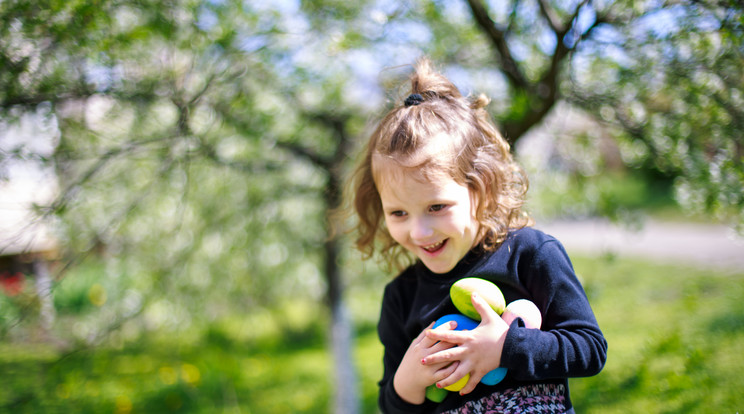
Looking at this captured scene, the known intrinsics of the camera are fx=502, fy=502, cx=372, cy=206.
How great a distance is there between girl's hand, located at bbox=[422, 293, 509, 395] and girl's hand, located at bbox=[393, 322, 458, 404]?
3cm

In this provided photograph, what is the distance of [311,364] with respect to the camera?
5285 mm

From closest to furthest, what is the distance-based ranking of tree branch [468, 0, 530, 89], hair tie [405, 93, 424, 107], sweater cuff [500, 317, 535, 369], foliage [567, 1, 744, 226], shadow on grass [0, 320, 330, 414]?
1. sweater cuff [500, 317, 535, 369]
2. hair tie [405, 93, 424, 107]
3. foliage [567, 1, 744, 226]
4. tree branch [468, 0, 530, 89]
5. shadow on grass [0, 320, 330, 414]

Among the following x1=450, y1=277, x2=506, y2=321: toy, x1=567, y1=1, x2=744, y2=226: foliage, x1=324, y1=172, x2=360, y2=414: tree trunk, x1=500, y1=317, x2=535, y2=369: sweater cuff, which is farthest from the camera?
x1=324, y1=172, x2=360, y2=414: tree trunk

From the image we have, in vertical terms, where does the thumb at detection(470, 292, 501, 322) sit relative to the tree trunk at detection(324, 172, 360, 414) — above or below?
above

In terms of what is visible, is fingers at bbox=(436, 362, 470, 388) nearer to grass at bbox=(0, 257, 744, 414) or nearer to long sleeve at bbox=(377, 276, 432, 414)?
long sleeve at bbox=(377, 276, 432, 414)

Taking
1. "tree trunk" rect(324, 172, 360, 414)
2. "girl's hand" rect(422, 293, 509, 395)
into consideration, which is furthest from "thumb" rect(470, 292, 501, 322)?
"tree trunk" rect(324, 172, 360, 414)

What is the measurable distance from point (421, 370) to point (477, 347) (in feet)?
0.63

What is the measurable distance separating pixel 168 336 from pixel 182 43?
2926mm

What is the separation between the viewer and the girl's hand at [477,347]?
4.04 ft

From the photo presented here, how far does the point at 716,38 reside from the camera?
2092 millimetres

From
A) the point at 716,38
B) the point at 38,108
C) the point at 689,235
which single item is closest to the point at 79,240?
the point at 38,108

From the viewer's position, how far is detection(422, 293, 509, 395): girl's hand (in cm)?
123

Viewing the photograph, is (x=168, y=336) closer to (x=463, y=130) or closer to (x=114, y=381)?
(x=114, y=381)

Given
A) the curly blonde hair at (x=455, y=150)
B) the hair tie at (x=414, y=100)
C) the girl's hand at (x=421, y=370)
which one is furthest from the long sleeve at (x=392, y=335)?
the hair tie at (x=414, y=100)
